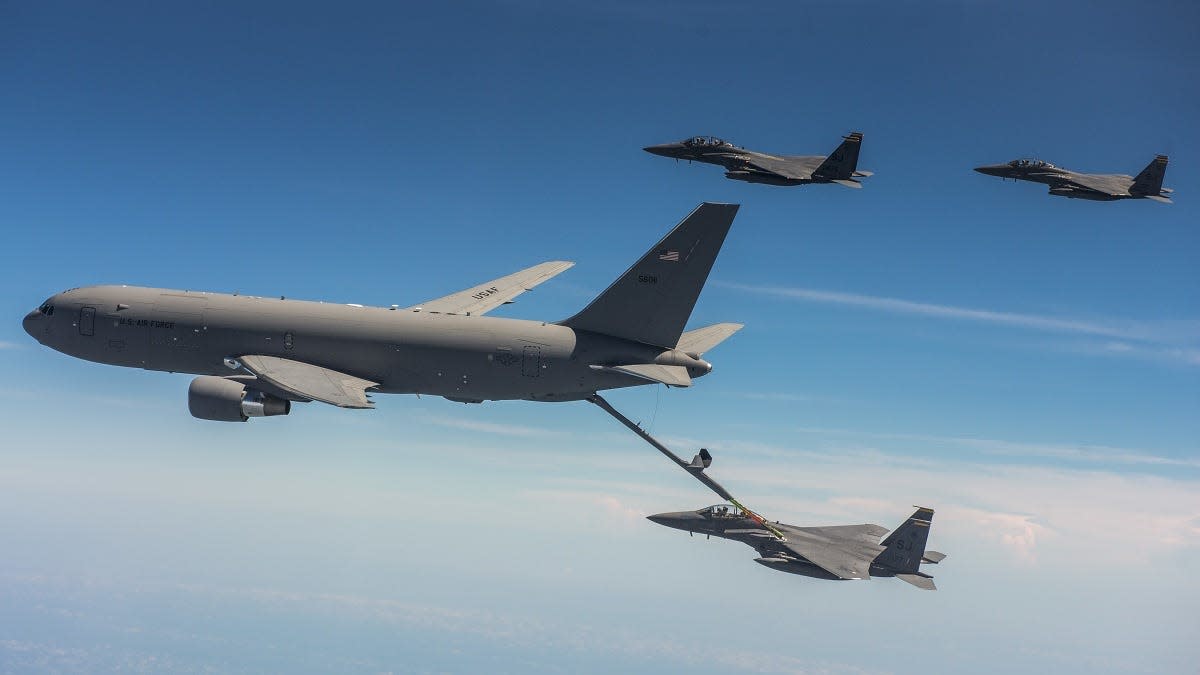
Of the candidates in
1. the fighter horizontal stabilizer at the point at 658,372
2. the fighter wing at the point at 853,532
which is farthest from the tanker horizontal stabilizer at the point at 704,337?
the fighter wing at the point at 853,532

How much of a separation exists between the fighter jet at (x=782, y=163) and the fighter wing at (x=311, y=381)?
2705 cm

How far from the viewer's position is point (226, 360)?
49875 mm

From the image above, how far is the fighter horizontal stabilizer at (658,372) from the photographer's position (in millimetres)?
47844

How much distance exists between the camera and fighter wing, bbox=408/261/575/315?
5978 centimetres

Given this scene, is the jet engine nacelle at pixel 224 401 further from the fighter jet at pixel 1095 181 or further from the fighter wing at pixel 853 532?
the fighter jet at pixel 1095 181

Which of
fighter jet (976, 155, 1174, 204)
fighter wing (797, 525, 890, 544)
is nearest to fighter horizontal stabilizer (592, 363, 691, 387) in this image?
fighter wing (797, 525, 890, 544)

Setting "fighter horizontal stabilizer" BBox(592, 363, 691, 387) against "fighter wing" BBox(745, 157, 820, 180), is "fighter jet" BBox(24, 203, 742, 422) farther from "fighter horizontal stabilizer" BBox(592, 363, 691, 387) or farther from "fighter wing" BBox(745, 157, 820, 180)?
"fighter wing" BBox(745, 157, 820, 180)

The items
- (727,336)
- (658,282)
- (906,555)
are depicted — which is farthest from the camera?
(906,555)

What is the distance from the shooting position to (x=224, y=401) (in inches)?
1825

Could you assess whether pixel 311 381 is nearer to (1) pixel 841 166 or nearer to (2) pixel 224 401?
(2) pixel 224 401

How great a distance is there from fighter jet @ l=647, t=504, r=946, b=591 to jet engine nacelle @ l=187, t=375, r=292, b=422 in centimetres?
3126

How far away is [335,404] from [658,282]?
1839 centimetres

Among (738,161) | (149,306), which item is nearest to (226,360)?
(149,306)

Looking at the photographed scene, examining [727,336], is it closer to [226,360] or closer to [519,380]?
[519,380]
